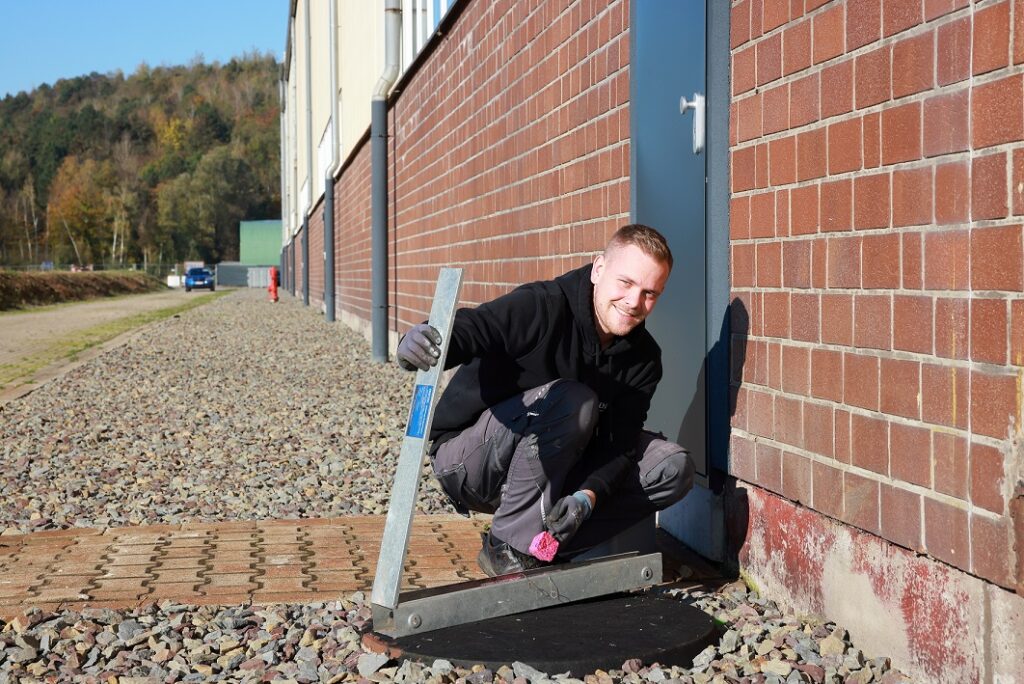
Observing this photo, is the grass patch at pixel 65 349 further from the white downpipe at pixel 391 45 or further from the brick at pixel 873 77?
the brick at pixel 873 77

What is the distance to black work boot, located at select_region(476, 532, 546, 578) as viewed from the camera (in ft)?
12.3

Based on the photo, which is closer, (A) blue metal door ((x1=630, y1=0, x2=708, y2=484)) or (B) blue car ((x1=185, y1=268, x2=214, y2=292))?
(A) blue metal door ((x1=630, y1=0, x2=708, y2=484))

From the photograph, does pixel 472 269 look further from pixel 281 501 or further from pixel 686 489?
pixel 686 489

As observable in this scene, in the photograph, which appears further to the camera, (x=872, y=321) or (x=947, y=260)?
(x=872, y=321)

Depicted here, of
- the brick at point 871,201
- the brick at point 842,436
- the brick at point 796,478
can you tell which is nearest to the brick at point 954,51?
the brick at point 871,201

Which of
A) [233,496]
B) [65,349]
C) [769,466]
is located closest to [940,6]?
[769,466]

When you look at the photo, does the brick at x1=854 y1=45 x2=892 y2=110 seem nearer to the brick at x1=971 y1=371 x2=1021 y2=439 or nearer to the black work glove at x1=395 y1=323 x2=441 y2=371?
the brick at x1=971 y1=371 x2=1021 y2=439

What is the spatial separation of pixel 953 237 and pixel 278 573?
8.67 feet

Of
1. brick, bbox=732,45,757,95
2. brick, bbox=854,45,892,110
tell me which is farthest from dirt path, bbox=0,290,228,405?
brick, bbox=854,45,892,110

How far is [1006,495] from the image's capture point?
2.49 meters

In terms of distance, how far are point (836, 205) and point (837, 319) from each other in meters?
0.32

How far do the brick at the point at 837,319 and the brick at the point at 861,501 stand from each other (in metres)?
0.39

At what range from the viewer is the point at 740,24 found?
12.8 ft

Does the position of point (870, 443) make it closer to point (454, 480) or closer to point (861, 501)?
point (861, 501)
